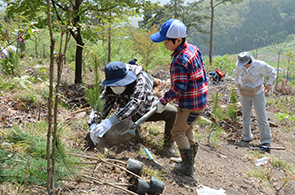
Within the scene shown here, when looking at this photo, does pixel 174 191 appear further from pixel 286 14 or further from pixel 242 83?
pixel 286 14

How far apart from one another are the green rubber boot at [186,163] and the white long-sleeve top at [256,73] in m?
2.57

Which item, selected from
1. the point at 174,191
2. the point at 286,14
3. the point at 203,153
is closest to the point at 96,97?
the point at 174,191

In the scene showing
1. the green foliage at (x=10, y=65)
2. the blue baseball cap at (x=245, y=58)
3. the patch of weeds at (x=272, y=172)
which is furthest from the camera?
the green foliage at (x=10, y=65)

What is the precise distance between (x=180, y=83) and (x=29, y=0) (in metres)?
4.25

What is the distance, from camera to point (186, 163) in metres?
2.64

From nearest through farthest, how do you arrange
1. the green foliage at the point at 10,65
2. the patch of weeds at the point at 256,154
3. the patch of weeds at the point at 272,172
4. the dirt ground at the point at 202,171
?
1. the dirt ground at the point at 202,171
2. the patch of weeds at the point at 272,172
3. the patch of weeds at the point at 256,154
4. the green foliage at the point at 10,65

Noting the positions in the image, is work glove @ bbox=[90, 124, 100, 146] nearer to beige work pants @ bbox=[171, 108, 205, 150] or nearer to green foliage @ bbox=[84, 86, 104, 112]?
green foliage @ bbox=[84, 86, 104, 112]

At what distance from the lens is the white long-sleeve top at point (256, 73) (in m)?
4.28

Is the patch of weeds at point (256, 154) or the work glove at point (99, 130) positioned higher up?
the work glove at point (99, 130)

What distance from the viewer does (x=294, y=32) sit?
9694 centimetres

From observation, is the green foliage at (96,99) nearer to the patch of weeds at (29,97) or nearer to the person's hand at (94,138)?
the person's hand at (94,138)

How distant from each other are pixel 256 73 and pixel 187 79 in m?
2.66

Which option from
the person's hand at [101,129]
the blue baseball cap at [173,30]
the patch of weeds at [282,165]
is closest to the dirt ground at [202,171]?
the patch of weeds at [282,165]

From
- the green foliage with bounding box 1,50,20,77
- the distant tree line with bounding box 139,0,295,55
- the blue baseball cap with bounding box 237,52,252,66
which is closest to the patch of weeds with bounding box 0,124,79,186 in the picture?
the green foliage with bounding box 1,50,20,77
